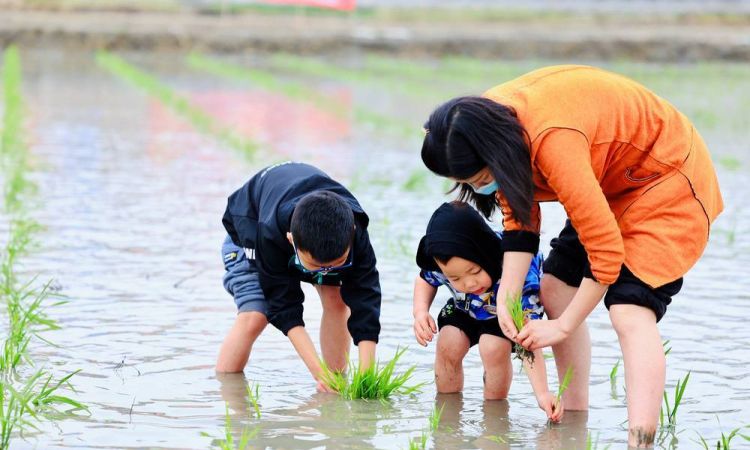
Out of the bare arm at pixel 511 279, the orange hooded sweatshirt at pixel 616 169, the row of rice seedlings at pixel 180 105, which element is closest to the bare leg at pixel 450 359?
the bare arm at pixel 511 279

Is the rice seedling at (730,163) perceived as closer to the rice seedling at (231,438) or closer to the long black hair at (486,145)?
the long black hair at (486,145)

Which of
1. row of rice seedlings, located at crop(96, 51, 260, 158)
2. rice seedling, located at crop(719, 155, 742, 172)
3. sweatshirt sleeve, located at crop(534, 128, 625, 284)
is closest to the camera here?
sweatshirt sleeve, located at crop(534, 128, 625, 284)

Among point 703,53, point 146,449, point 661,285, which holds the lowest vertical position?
point 146,449

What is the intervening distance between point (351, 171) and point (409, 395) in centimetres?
509

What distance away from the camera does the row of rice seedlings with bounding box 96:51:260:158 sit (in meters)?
10.1

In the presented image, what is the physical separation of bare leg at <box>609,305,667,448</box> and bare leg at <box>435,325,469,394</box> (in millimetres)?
657

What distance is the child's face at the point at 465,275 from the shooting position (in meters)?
3.46

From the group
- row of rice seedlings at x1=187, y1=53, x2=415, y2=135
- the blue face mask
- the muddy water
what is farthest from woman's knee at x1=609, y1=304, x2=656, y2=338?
row of rice seedlings at x1=187, y1=53, x2=415, y2=135

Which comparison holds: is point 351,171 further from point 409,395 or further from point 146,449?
point 146,449

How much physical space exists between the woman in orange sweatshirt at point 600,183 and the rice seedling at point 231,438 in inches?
30.6

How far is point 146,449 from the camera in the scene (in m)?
3.06

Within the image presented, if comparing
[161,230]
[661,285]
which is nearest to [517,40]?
[161,230]

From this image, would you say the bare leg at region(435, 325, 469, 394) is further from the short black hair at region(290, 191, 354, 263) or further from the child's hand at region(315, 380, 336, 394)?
the short black hair at region(290, 191, 354, 263)

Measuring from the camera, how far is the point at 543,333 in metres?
3.18
